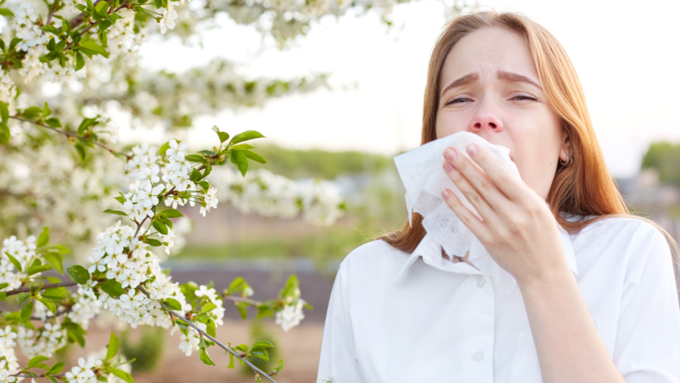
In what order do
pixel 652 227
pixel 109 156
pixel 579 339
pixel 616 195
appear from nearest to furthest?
pixel 579 339 → pixel 652 227 → pixel 616 195 → pixel 109 156

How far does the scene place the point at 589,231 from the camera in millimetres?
1282

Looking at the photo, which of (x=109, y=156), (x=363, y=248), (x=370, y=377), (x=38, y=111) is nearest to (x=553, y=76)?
(x=363, y=248)

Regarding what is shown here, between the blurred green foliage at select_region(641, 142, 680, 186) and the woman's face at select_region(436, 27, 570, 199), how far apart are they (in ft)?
100

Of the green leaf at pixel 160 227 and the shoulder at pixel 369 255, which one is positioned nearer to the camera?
the green leaf at pixel 160 227

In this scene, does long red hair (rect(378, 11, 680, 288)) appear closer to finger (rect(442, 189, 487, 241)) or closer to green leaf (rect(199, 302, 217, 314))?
finger (rect(442, 189, 487, 241))

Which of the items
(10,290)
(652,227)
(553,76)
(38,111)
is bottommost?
(10,290)

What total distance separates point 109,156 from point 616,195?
112 inches

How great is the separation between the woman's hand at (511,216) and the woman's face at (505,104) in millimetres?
203

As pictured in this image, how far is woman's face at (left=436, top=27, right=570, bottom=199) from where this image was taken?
3.94ft

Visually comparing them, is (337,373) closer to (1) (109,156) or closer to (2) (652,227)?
(2) (652,227)

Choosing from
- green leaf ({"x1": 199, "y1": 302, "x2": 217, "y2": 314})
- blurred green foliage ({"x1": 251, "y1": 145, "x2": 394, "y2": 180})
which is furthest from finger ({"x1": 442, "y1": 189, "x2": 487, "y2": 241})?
blurred green foliage ({"x1": 251, "y1": 145, "x2": 394, "y2": 180})

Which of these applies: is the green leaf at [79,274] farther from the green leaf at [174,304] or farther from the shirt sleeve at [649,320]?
the shirt sleeve at [649,320]

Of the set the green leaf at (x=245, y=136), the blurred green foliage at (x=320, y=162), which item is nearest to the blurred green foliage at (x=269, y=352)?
the green leaf at (x=245, y=136)

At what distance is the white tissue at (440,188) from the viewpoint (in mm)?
1100
